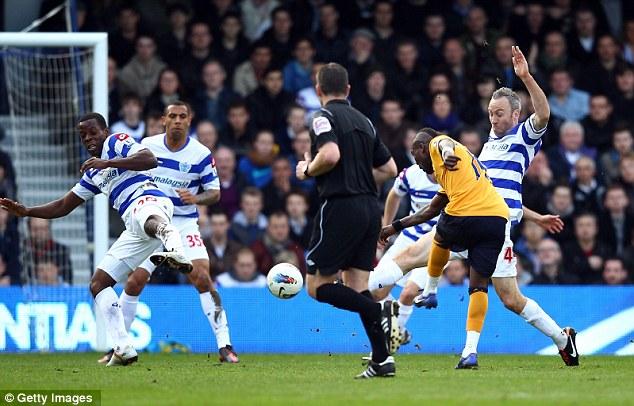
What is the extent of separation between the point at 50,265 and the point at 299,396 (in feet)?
26.5

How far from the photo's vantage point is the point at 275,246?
17.0m

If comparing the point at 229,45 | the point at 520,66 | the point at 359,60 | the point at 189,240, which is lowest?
the point at 189,240

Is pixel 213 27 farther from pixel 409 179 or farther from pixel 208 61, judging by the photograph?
pixel 409 179

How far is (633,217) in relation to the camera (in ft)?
59.1

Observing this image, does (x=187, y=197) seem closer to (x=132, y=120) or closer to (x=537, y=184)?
(x=132, y=120)

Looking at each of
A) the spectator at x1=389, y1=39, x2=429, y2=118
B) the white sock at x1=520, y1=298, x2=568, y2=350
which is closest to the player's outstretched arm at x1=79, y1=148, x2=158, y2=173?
the white sock at x1=520, y1=298, x2=568, y2=350

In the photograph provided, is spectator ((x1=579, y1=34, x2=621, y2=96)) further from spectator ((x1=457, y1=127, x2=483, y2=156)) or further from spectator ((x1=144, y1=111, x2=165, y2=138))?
spectator ((x1=144, y1=111, x2=165, y2=138))

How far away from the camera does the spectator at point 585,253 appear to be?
17312 millimetres

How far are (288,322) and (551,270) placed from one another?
367 cm

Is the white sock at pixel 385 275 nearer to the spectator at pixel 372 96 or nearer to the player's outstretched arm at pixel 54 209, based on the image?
the player's outstretched arm at pixel 54 209

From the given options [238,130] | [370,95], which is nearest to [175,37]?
[238,130]

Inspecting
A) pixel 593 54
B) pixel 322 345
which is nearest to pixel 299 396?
pixel 322 345

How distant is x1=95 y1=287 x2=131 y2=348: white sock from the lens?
39.7ft
